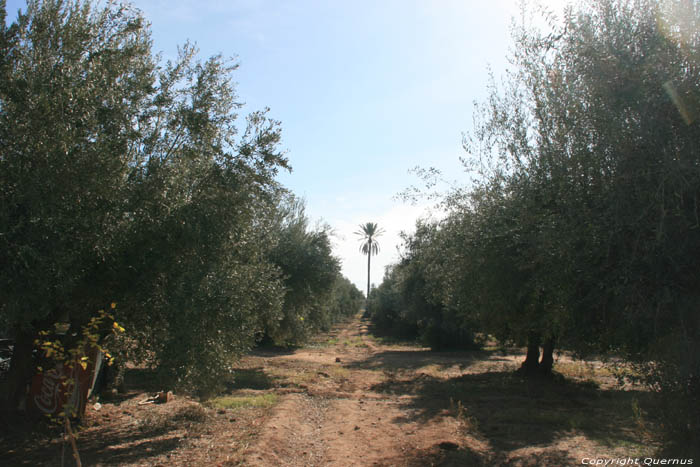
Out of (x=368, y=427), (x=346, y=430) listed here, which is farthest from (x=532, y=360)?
(x=346, y=430)

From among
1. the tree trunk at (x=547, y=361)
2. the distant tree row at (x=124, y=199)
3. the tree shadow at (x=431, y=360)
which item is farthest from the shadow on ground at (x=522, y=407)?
the distant tree row at (x=124, y=199)

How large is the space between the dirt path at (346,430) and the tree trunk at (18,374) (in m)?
4.53

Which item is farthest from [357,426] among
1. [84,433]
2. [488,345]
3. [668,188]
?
[488,345]

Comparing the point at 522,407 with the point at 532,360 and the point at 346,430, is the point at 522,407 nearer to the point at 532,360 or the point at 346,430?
the point at 346,430

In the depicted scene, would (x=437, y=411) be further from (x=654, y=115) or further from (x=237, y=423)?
(x=654, y=115)

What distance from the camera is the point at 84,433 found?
341 inches

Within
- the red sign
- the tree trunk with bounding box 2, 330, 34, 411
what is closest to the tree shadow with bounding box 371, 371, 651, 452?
the red sign

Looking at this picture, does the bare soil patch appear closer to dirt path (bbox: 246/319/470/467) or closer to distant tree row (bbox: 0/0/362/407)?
dirt path (bbox: 246/319/470/467)

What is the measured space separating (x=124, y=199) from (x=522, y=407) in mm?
10602

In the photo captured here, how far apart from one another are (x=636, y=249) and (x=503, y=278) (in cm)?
414

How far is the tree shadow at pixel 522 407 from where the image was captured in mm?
9016

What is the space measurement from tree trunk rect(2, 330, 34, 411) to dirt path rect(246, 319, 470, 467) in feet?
14.9

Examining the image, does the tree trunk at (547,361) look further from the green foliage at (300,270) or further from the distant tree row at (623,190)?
the green foliage at (300,270)

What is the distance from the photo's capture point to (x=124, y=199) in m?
7.11
